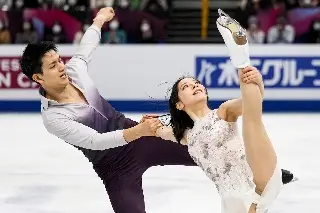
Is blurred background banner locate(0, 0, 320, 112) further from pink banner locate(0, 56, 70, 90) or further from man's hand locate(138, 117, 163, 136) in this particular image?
man's hand locate(138, 117, 163, 136)

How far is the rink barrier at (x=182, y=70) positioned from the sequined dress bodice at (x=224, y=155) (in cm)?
600

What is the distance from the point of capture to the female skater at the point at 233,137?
2873 millimetres

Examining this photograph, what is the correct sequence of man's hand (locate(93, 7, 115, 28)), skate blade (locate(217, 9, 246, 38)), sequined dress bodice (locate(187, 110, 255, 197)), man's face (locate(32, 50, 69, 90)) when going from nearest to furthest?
skate blade (locate(217, 9, 246, 38))
sequined dress bodice (locate(187, 110, 255, 197))
man's face (locate(32, 50, 69, 90))
man's hand (locate(93, 7, 115, 28))

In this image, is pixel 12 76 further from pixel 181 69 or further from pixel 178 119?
pixel 178 119

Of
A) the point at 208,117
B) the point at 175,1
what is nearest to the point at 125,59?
the point at 175,1

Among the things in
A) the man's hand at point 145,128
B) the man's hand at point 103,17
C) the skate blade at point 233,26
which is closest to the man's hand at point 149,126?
the man's hand at point 145,128

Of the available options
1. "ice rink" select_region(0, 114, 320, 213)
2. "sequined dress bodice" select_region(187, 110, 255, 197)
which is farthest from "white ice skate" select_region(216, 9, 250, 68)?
"ice rink" select_region(0, 114, 320, 213)

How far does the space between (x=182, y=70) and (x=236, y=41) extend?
6445 millimetres

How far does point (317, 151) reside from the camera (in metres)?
6.62

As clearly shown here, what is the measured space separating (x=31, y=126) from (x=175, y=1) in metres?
4.60

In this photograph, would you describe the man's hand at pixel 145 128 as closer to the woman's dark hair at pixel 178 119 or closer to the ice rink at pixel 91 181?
the woman's dark hair at pixel 178 119

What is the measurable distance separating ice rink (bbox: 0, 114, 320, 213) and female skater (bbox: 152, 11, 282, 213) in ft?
4.88

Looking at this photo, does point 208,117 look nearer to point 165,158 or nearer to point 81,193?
point 165,158

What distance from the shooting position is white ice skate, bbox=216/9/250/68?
282 centimetres
